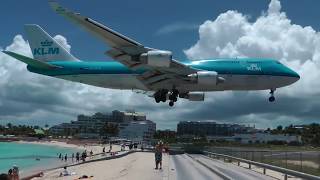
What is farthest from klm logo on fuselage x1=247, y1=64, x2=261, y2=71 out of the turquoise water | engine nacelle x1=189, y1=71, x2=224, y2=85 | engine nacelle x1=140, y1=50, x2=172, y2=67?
the turquoise water

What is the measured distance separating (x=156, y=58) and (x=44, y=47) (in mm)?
15737

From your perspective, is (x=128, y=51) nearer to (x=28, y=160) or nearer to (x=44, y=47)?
(x=44, y=47)

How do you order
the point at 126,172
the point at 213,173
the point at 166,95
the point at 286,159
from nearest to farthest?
the point at 213,173 < the point at 126,172 < the point at 286,159 < the point at 166,95

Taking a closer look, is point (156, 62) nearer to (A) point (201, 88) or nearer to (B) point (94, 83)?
(A) point (201, 88)

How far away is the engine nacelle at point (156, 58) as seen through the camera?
32750 mm

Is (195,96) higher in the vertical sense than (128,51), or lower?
lower

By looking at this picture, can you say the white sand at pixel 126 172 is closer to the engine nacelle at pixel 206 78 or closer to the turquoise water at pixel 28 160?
the engine nacelle at pixel 206 78

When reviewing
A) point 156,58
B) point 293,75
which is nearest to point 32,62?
point 156,58

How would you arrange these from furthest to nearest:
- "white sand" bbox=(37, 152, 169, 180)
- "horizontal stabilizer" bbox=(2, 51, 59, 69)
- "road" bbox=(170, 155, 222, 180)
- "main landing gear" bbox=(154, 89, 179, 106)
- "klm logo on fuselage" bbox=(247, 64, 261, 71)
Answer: "main landing gear" bbox=(154, 89, 179, 106) < "klm logo on fuselage" bbox=(247, 64, 261, 71) < "horizontal stabilizer" bbox=(2, 51, 59, 69) < "white sand" bbox=(37, 152, 169, 180) < "road" bbox=(170, 155, 222, 180)

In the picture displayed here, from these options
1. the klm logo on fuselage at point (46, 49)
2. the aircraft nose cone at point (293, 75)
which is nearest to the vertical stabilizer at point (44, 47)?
the klm logo on fuselage at point (46, 49)

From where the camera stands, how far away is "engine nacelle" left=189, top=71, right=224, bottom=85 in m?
35.0

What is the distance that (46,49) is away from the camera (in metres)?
44.8

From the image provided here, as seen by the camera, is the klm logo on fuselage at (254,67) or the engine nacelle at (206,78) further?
the klm logo on fuselage at (254,67)

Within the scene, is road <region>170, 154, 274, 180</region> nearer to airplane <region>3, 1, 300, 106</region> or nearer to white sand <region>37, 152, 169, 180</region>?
white sand <region>37, 152, 169, 180</region>
